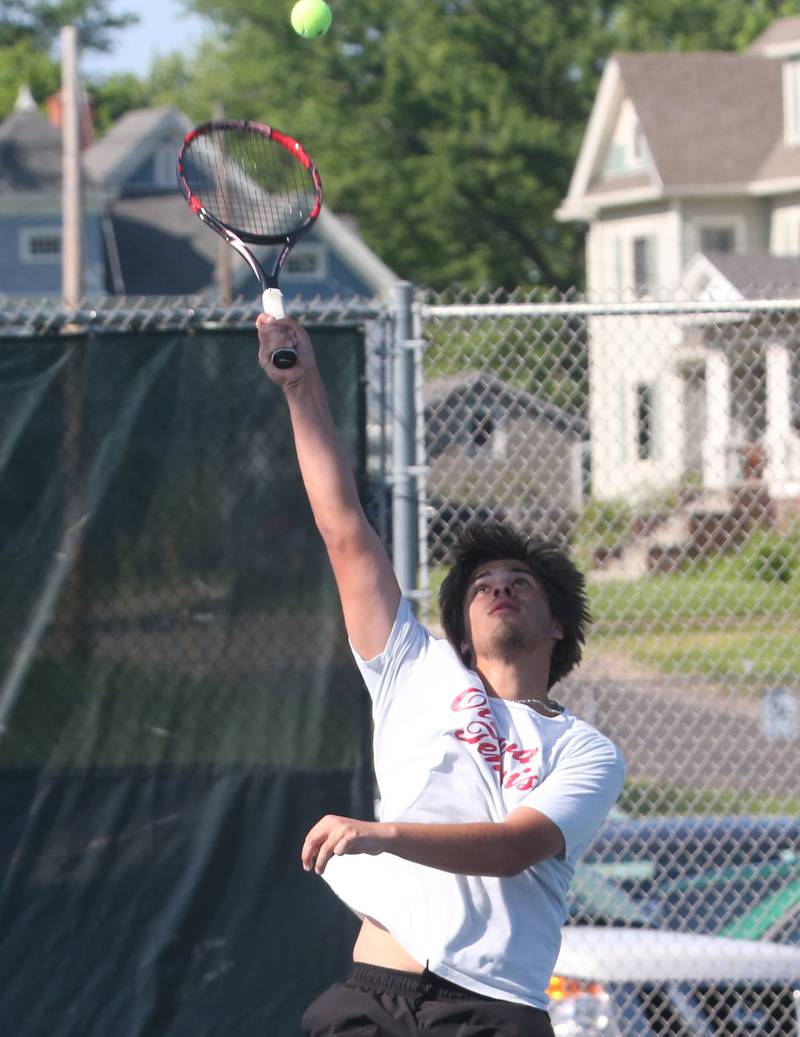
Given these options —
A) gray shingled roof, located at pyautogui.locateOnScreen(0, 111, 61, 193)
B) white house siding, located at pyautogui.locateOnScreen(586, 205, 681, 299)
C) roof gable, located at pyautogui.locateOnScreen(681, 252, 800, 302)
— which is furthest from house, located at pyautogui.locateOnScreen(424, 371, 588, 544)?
gray shingled roof, located at pyautogui.locateOnScreen(0, 111, 61, 193)

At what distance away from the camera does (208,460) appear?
449cm

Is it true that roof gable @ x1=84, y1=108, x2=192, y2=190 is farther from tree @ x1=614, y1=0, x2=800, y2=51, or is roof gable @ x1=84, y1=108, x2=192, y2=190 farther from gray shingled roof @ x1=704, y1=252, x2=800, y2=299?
gray shingled roof @ x1=704, y1=252, x2=800, y2=299

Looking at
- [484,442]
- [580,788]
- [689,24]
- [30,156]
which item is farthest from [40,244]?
[580,788]

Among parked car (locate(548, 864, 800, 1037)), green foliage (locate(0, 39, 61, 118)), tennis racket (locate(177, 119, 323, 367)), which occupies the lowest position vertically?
parked car (locate(548, 864, 800, 1037))

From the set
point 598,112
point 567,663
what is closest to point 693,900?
point 567,663

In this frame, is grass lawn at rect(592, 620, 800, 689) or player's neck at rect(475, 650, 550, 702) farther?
grass lawn at rect(592, 620, 800, 689)

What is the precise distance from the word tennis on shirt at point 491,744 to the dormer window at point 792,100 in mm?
28694

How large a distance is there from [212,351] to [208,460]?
32cm

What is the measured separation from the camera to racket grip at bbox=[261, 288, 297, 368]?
3.04m

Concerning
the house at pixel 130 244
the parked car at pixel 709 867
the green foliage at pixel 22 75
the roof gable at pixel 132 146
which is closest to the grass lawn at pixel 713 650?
the parked car at pixel 709 867

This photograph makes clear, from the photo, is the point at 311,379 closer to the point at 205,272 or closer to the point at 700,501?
the point at 700,501

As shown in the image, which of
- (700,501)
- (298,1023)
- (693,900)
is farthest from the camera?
(700,501)

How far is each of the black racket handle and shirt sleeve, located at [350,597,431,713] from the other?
0.54 m

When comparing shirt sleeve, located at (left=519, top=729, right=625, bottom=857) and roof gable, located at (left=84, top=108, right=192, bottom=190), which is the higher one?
roof gable, located at (left=84, top=108, right=192, bottom=190)
